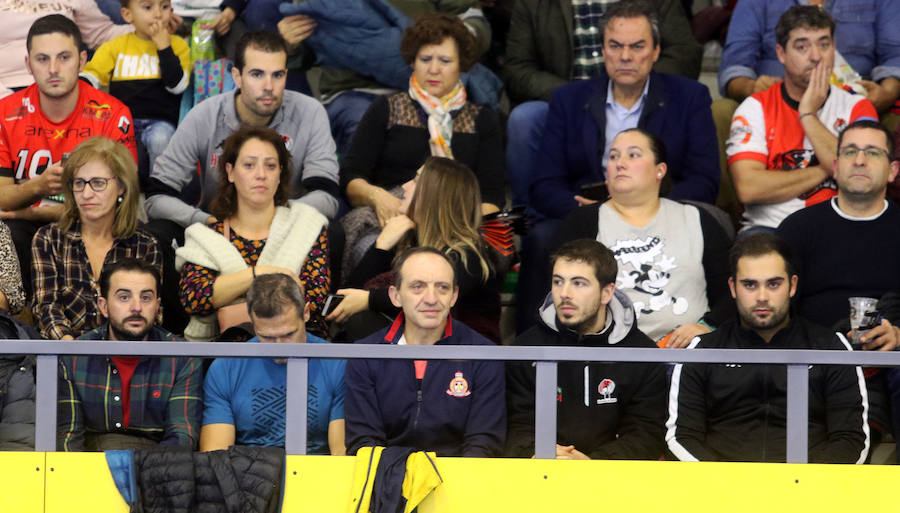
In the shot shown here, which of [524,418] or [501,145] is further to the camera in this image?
[501,145]

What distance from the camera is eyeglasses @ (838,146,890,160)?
542 centimetres

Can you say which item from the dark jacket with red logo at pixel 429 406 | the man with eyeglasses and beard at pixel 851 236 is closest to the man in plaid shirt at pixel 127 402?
the dark jacket with red logo at pixel 429 406

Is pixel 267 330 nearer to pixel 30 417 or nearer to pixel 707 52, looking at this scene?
pixel 30 417

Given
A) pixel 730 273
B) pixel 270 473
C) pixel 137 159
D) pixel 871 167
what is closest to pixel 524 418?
pixel 270 473

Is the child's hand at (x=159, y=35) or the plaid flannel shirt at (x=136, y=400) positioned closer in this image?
the plaid flannel shirt at (x=136, y=400)

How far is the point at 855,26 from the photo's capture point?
6590 millimetres

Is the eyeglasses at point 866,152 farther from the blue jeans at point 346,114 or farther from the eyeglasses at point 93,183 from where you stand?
the eyeglasses at point 93,183

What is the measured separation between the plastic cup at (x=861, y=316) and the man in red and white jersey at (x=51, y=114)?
3.02 metres

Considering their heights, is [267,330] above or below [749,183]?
below

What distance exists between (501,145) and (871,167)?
1.58 metres

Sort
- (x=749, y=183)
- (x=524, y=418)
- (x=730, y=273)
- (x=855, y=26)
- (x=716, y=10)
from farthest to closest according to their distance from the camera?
(x=716, y=10) → (x=855, y=26) → (x=749, y=183) → (x=730, y=273) → (x=524, y=418)

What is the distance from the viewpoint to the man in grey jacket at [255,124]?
19.4ft

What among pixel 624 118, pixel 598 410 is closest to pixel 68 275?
pixel 598 410

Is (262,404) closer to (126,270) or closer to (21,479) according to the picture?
(21,479)
